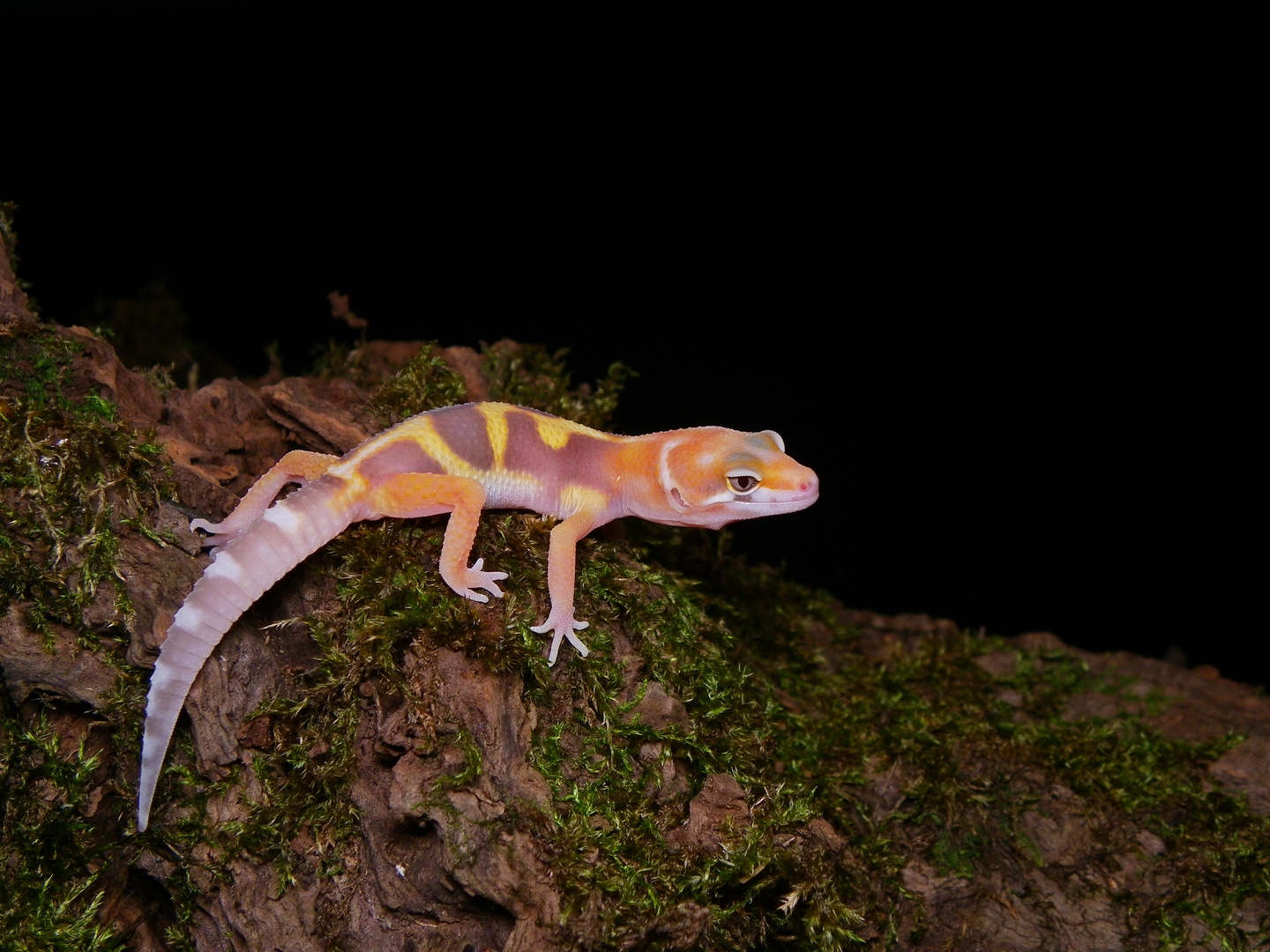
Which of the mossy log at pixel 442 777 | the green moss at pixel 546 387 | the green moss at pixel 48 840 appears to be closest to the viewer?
the mossy log at pixel 442 777

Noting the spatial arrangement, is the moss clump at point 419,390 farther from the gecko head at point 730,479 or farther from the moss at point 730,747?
Answer: the gecko head at point 730,479

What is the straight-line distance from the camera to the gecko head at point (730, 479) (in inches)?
132

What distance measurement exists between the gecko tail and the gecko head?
5.15 ft

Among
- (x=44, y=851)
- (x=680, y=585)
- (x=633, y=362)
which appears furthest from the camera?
(x=633, y=362)

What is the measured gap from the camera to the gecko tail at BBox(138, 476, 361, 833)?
2.79 metres

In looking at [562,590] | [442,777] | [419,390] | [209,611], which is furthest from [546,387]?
[442,777]

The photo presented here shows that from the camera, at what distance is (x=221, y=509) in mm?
3420

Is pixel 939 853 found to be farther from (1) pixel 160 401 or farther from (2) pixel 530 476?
(1) pixel 160 401

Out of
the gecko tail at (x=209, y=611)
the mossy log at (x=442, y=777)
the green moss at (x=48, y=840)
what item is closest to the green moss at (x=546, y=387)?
the mossy log at (x=442, y=777)

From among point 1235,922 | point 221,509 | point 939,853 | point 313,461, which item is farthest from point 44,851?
point 1235,922

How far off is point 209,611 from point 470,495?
1050mm

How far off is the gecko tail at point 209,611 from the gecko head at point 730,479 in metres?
1.57

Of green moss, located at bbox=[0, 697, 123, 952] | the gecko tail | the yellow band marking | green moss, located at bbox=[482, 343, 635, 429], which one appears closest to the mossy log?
green moss, located at bbox=[0, 697, 123, 952]

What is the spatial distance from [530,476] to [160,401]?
187cm
